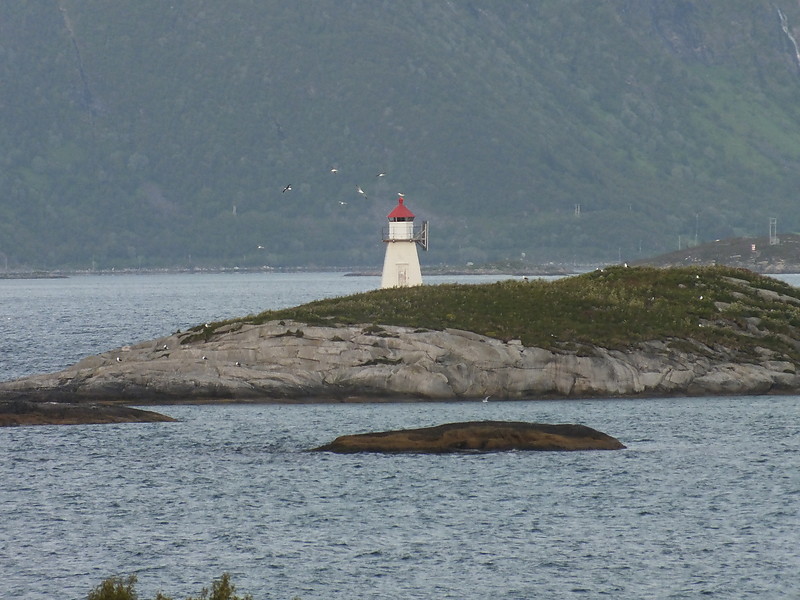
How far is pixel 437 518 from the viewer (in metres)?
51.2

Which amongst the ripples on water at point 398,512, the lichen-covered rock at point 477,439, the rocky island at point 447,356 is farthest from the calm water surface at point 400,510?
the rocky island at point 447,356

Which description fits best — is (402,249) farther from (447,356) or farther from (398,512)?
(398,512)

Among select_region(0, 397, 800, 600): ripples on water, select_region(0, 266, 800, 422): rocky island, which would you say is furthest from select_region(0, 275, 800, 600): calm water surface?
select_region(0, 266, 800, 422): rocky island

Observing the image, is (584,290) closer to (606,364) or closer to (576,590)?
(606,364)

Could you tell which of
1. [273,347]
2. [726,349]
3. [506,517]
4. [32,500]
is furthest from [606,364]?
[32,500]

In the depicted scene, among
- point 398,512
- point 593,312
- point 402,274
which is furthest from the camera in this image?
point 402,274

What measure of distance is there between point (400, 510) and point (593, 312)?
120 feet

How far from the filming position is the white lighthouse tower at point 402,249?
323 feet

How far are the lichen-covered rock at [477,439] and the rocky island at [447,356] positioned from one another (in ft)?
53.3

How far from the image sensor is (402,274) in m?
100

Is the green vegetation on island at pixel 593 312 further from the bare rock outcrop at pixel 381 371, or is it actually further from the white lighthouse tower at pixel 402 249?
the white lighthouse tower at pixel 402 249

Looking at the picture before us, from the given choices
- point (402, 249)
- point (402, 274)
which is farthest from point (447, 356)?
point (402, 249)

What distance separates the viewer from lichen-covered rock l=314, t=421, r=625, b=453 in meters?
61.8

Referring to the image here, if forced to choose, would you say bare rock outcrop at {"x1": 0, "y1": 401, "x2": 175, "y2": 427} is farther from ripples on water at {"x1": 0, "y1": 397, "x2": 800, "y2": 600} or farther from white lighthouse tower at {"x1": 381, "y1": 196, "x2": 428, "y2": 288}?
white lighthouse tower at {"x1": 381, "y1": 196, "x2": 428, "y2": 288}
